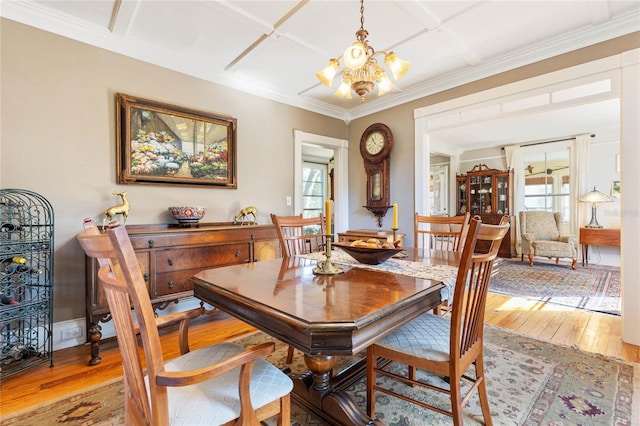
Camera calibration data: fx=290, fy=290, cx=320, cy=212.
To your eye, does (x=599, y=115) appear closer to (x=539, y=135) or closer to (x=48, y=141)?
(x=539, y=135)

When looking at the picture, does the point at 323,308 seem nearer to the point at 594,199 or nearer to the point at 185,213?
the point at 185,213

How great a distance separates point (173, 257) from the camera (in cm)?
244

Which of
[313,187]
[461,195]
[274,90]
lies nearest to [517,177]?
[461,195]

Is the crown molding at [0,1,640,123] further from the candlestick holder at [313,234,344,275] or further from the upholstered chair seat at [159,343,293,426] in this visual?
the upholstered chair seat at [159,343,293,426]

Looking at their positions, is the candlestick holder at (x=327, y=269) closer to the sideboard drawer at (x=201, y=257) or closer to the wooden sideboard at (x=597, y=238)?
the sideboard drawer at (x=201, y=257)

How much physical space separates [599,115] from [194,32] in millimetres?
6103

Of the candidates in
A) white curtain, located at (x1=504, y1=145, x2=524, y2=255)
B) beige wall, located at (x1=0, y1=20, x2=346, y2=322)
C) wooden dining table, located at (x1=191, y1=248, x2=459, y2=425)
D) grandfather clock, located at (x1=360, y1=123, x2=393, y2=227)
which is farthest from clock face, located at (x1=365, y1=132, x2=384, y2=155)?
white curtain, located at (x1=504, y1=145, x2=524, y2=255)

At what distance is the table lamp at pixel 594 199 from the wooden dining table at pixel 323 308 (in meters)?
5.60

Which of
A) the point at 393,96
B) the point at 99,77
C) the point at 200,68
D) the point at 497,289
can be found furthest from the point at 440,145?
the point at 99,77

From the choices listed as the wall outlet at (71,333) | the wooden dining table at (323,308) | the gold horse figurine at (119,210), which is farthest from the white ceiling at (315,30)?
the wall outlet at (71,333)

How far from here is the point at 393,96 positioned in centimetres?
392

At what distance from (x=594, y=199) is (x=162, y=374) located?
714cm

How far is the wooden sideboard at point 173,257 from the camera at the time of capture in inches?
84.1

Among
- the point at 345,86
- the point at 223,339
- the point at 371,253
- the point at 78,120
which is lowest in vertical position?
the point at 223,339
